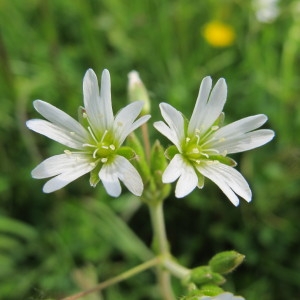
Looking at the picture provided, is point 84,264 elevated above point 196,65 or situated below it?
below

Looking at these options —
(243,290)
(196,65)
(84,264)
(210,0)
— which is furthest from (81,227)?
(210,0)

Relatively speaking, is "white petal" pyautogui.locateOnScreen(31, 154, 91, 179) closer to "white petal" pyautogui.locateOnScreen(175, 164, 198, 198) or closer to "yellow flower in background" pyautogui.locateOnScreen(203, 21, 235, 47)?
"white petal" pyautogui.locateOnScreen(175, 164, 198, 198)

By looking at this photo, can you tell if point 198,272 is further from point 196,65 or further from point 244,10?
point 244,10

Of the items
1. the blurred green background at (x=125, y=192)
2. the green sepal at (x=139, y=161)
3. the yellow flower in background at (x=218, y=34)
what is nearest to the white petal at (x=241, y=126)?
the green sepal at (x=139, y=161)

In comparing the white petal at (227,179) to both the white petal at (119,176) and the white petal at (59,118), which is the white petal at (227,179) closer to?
the white petal at (119,176)

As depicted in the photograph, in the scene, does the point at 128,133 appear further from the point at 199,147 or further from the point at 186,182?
the point at 199,147

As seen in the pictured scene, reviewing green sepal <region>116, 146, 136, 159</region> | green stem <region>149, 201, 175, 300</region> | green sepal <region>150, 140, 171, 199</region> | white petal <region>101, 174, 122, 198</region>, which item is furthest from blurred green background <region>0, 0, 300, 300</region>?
white petal <region>101, 174, 122, 198</region>
